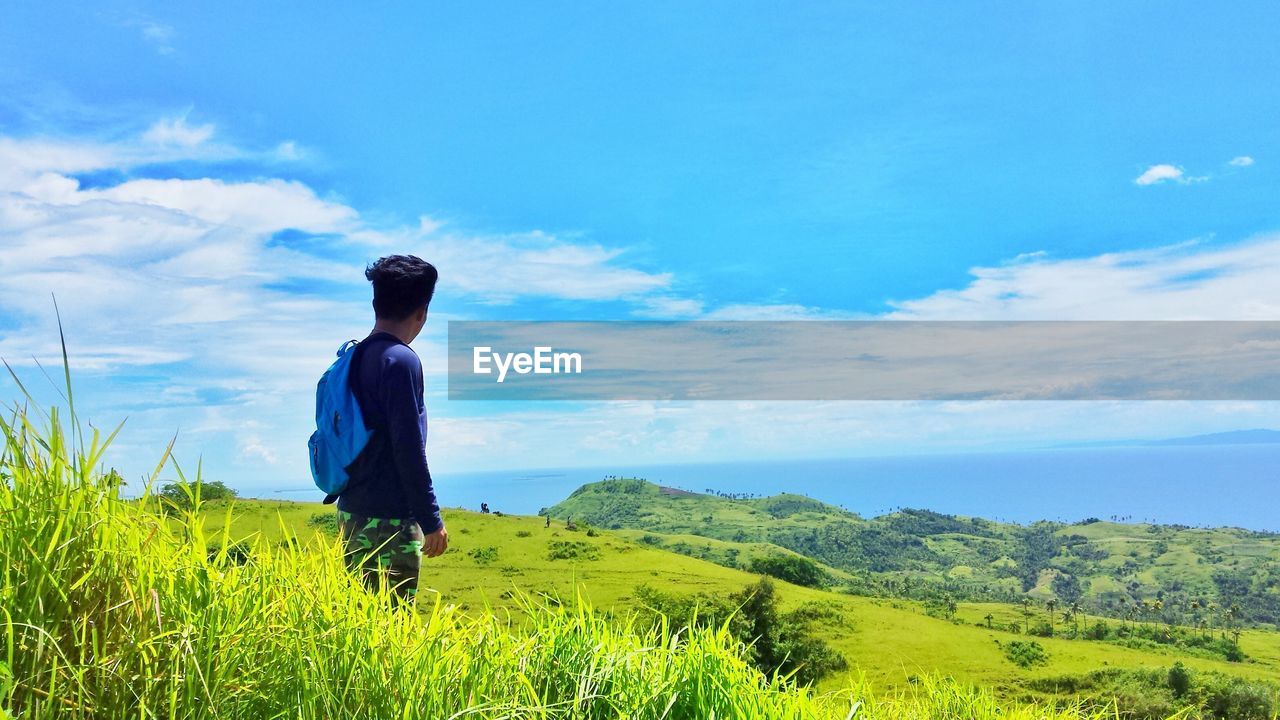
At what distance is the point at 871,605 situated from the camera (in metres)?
35.2

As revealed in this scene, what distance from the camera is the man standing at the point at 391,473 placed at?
428 centimetres

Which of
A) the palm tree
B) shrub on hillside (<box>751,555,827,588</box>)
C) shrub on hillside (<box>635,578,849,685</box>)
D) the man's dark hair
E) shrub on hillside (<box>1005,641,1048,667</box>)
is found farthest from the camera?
the palm tree

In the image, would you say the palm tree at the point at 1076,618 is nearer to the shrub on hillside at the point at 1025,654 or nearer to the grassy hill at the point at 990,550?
the grassy hill at the point at 990,550

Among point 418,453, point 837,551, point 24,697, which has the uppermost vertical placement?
point 418,453

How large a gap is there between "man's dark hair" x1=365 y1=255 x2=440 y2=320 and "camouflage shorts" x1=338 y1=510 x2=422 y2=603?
1202 mm

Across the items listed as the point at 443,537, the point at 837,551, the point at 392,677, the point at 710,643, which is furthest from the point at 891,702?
the point at 837,551

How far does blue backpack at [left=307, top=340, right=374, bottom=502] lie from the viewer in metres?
4.39

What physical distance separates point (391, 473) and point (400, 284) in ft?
3.59

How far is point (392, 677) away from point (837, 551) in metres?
56.2

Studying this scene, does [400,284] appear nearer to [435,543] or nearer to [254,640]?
[435,543]

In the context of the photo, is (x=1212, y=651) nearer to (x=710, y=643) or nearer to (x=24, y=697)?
(x=710, y=643)

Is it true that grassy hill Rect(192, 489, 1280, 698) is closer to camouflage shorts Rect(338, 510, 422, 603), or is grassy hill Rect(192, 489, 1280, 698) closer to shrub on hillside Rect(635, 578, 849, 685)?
shrub on hillside Rect(635, 578, 849, 685)

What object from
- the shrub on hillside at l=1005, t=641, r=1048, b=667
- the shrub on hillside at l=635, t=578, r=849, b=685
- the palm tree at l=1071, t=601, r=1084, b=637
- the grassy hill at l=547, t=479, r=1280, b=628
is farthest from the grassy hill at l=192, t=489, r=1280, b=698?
the grassy hill at l=547, t=479, r=1280, b=628

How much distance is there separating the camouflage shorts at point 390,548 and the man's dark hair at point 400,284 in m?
1.20
